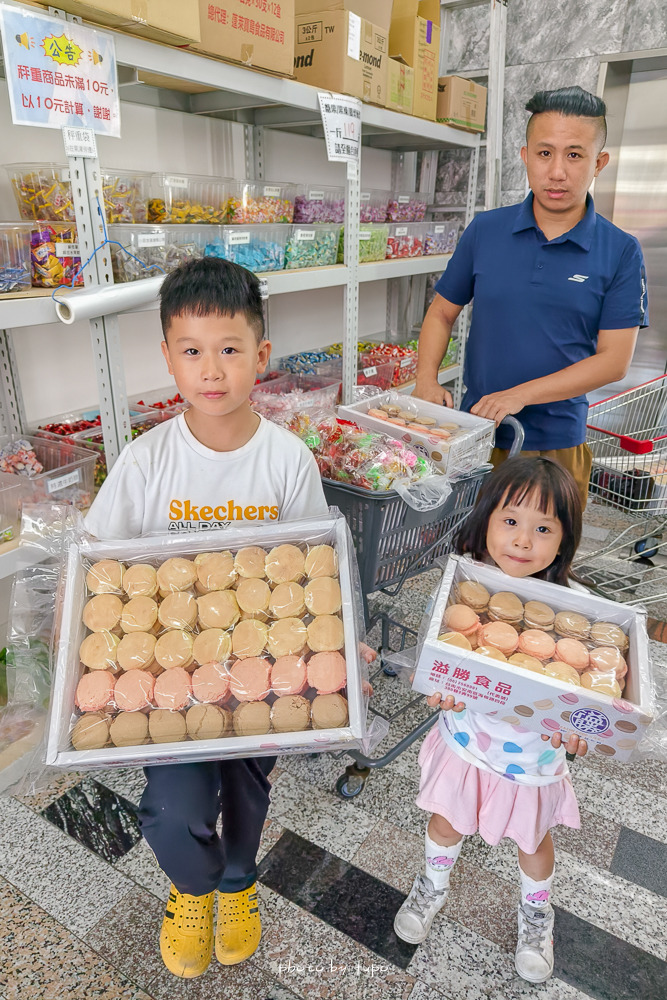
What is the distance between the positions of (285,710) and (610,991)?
3.27 feet

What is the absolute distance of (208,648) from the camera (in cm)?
107

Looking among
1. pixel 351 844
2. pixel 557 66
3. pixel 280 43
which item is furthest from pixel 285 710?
pixel 557 66

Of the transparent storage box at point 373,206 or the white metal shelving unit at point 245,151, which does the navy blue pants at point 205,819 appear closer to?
the white metal shelving unit at point 245,151

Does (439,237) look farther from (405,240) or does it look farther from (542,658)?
(542,658)

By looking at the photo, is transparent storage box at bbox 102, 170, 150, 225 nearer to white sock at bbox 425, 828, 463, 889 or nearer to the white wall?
the white wall

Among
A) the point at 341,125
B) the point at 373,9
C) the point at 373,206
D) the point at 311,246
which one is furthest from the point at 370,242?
the point at 373,9

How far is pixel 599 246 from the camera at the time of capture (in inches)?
71.2

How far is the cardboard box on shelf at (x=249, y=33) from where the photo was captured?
5.46ft

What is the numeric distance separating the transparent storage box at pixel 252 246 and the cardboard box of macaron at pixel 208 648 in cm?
115

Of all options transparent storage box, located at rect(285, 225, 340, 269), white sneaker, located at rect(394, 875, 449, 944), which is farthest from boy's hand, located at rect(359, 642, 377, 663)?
transparent storage box, located at rect(285, 225, 340, 269)

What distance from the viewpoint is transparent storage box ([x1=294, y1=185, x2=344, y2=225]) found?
2.49 meters

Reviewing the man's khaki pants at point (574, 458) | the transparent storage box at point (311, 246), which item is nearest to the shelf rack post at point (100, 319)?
the transparent storage box at point (311, 246)

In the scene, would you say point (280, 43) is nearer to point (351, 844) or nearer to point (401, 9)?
point (401, 9)

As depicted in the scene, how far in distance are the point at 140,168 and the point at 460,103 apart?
5.51 ft
